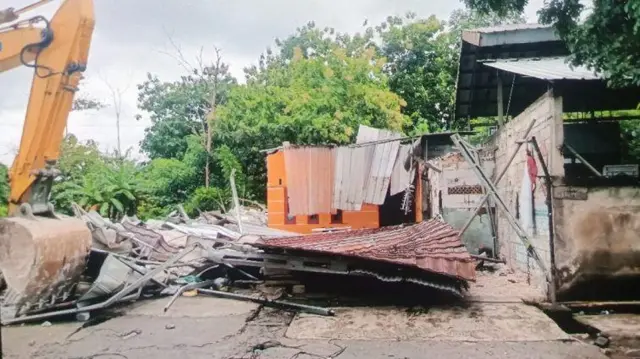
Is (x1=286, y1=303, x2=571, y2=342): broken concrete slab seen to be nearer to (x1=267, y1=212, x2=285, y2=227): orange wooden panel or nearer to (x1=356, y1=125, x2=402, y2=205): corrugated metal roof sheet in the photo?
(x1=356, y1=125, x2=402, y2=205): corrugated metal roof sheet

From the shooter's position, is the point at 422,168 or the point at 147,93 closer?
the point at 422,168

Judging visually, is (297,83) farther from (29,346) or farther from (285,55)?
(29,346)

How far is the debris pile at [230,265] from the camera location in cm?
682

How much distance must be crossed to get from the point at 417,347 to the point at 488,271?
4942mm

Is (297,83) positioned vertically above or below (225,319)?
above

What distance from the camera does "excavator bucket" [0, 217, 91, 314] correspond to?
6.09 metres

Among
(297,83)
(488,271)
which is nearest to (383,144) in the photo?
(488,271)

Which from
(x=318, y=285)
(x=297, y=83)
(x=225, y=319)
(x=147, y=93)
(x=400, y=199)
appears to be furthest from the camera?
(x=147, y=93)

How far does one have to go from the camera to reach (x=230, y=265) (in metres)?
9.01

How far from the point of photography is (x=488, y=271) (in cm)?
980

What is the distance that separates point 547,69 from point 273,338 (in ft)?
20.8

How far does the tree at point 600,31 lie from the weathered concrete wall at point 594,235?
1.96 m

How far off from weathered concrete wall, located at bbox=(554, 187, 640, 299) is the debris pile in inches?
57.6

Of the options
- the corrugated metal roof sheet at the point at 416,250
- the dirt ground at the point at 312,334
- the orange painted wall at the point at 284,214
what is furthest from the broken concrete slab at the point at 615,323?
the orange painted wall at the point at 284,214
